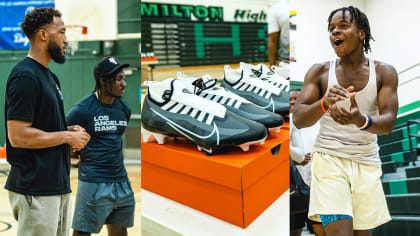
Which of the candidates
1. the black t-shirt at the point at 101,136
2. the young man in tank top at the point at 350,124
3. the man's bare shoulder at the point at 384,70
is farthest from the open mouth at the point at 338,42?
the black t-shirt at the point at 101,136

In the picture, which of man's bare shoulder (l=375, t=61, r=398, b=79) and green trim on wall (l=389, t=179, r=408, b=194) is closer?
man's bare shoulder (l=375, t=61, r=398, b=79)

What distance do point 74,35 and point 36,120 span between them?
0.38 meters

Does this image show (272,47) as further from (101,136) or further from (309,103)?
(101,136)

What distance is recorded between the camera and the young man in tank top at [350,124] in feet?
2.77

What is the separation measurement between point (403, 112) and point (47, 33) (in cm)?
110

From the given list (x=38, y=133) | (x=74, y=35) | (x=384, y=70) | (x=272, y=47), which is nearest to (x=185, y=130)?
(x=272, y=47)

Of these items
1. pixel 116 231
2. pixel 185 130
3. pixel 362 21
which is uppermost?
pixel 362 21

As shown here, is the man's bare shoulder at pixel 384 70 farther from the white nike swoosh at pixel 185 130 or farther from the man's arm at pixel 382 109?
the white nike swoosh at pixel 185 130

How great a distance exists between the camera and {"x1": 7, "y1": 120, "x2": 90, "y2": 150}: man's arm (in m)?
0.84

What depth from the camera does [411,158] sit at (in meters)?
1.13

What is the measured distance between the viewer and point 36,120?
0.87 meters

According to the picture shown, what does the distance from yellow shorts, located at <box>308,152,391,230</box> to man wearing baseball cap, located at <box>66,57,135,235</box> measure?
0.61 m

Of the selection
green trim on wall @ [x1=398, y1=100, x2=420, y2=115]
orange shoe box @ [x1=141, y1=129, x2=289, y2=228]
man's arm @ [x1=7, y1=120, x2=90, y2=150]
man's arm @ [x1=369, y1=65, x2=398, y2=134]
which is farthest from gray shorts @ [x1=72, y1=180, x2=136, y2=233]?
green trim on wall @ [x1=398, y1=100, x2=420, y2=115]

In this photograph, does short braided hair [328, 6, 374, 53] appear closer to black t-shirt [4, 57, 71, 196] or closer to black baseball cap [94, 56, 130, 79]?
black baseball cap [94, 56, 130, 79]
